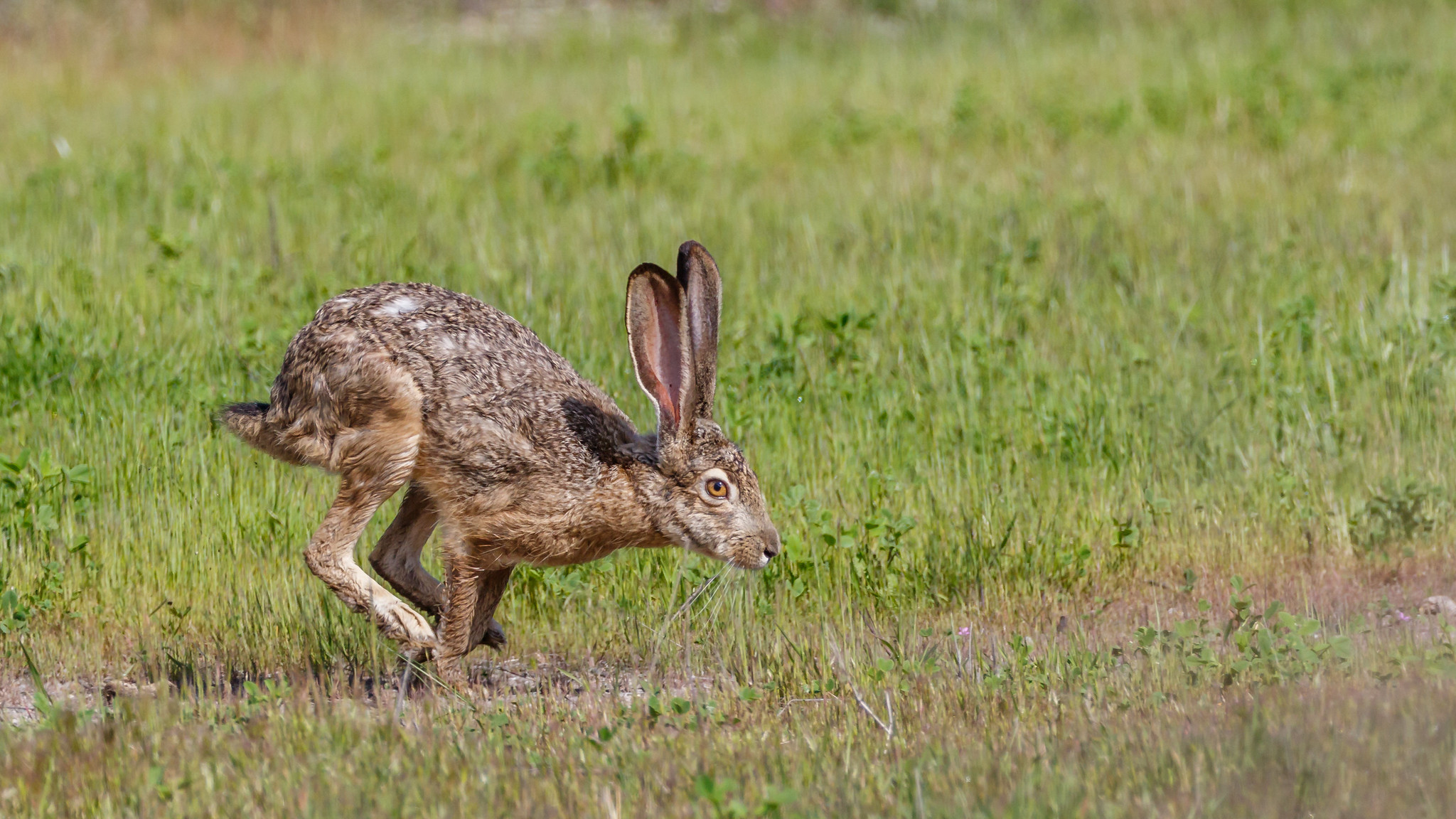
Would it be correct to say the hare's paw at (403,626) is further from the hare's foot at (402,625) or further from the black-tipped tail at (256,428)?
the black-tipped tail at (256,428)

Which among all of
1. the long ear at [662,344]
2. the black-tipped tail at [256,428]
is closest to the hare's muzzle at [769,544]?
the long ear at [662,344]

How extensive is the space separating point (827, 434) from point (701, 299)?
228 centimetres

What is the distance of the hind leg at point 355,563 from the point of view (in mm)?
5762

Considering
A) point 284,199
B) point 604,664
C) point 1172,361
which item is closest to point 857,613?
point 604,664

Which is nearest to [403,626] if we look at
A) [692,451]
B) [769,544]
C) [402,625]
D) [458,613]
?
[402,625]

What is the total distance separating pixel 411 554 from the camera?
6375 mm

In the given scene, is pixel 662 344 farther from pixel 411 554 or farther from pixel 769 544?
pixel 411 554

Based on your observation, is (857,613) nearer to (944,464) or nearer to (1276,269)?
(944,464)

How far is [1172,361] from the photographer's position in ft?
27.3

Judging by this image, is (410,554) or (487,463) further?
(410,554)

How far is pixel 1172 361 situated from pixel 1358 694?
398 cm

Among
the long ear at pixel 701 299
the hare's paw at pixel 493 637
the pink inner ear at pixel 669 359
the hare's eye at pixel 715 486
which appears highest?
the long ear at pixel 701 299

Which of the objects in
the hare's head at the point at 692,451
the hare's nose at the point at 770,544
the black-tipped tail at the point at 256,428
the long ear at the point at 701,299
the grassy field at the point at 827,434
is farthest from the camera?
the black-tipped tail at the point at 256,428

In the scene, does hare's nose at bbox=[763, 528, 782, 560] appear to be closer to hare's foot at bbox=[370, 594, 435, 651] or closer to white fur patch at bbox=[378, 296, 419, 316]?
hare's foot at bbox=[370, 594, 435, 651]
